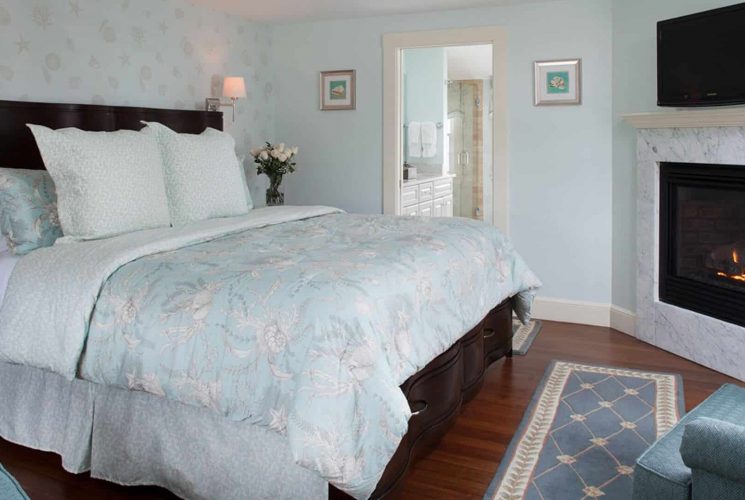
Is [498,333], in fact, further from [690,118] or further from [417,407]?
[690,118]

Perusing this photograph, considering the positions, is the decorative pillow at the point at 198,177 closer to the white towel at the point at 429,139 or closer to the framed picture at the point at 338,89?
the framed picture at the point at 338,89

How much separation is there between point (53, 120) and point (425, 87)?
5148 millimetres

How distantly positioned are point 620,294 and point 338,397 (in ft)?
10.9

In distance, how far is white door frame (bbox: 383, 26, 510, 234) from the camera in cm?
495

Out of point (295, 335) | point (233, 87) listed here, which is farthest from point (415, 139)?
point (295, 335)

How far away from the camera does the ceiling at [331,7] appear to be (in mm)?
4793

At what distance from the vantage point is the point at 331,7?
5.00m

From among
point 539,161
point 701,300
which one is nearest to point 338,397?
point 701,300

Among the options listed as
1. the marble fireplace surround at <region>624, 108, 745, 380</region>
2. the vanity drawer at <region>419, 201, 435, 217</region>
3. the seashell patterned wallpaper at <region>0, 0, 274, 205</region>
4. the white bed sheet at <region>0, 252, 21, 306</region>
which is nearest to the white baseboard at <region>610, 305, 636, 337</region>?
the marble fireplace surround at <region>624, 108, 745, 380</region>

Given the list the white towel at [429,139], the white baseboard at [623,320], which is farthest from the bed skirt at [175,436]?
the white towel at [429,139]

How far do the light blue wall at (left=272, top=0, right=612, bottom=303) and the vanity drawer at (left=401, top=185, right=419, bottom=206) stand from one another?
1134 millimetres

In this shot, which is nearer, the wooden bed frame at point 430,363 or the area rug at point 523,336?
the wooden bed frame at point 430,363

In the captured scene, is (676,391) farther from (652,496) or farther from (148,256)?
(148,256)

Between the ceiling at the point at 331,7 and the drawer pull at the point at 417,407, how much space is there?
321cm
